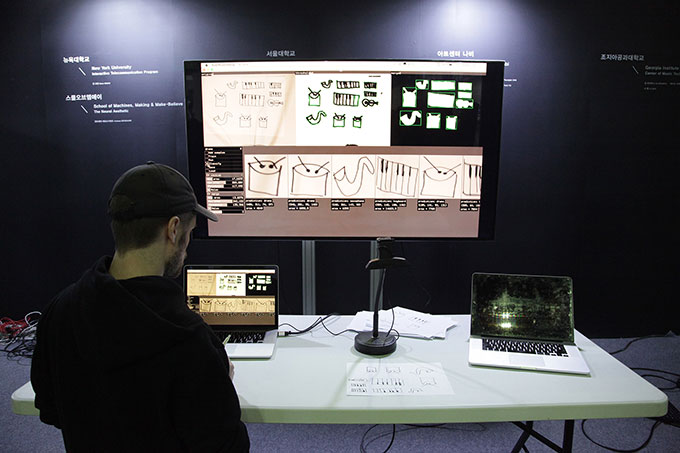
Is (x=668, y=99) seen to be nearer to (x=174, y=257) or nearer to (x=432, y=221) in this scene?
(x=432, y=221)

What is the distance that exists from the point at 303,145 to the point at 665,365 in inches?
112

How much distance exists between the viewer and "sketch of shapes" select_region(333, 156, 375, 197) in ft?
5.65

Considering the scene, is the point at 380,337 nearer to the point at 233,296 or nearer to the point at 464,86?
the point at 233,296

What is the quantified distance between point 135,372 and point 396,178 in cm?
119

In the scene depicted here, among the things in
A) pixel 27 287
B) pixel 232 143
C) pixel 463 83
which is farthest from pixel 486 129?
pixel 27 287

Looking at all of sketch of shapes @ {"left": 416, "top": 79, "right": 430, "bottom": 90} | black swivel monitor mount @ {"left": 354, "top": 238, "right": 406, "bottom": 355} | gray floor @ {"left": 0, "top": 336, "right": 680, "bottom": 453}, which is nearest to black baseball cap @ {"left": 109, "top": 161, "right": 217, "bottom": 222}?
black swivel monitor mount @ {"left": 354, "top": 238, "right": 406, "bottom": 355}

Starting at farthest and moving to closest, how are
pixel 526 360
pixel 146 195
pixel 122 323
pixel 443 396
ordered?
pixel 526 360, pixel 443 396, pixel 146 195, pixel 122 323

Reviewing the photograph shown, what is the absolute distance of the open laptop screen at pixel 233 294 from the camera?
62.0 inches

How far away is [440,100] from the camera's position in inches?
65.9

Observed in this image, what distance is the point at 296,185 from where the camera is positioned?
68.4 inches

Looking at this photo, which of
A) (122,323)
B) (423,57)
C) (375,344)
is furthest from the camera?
(423,57)

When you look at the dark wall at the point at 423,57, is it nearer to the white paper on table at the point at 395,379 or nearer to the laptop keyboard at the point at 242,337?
the laptop keyboard at the point at 242,337

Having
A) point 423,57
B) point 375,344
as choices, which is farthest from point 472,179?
point 423,57

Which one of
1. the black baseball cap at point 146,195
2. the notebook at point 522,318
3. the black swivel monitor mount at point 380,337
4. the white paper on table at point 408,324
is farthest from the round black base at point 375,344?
the black baseball cap at point 146,195
